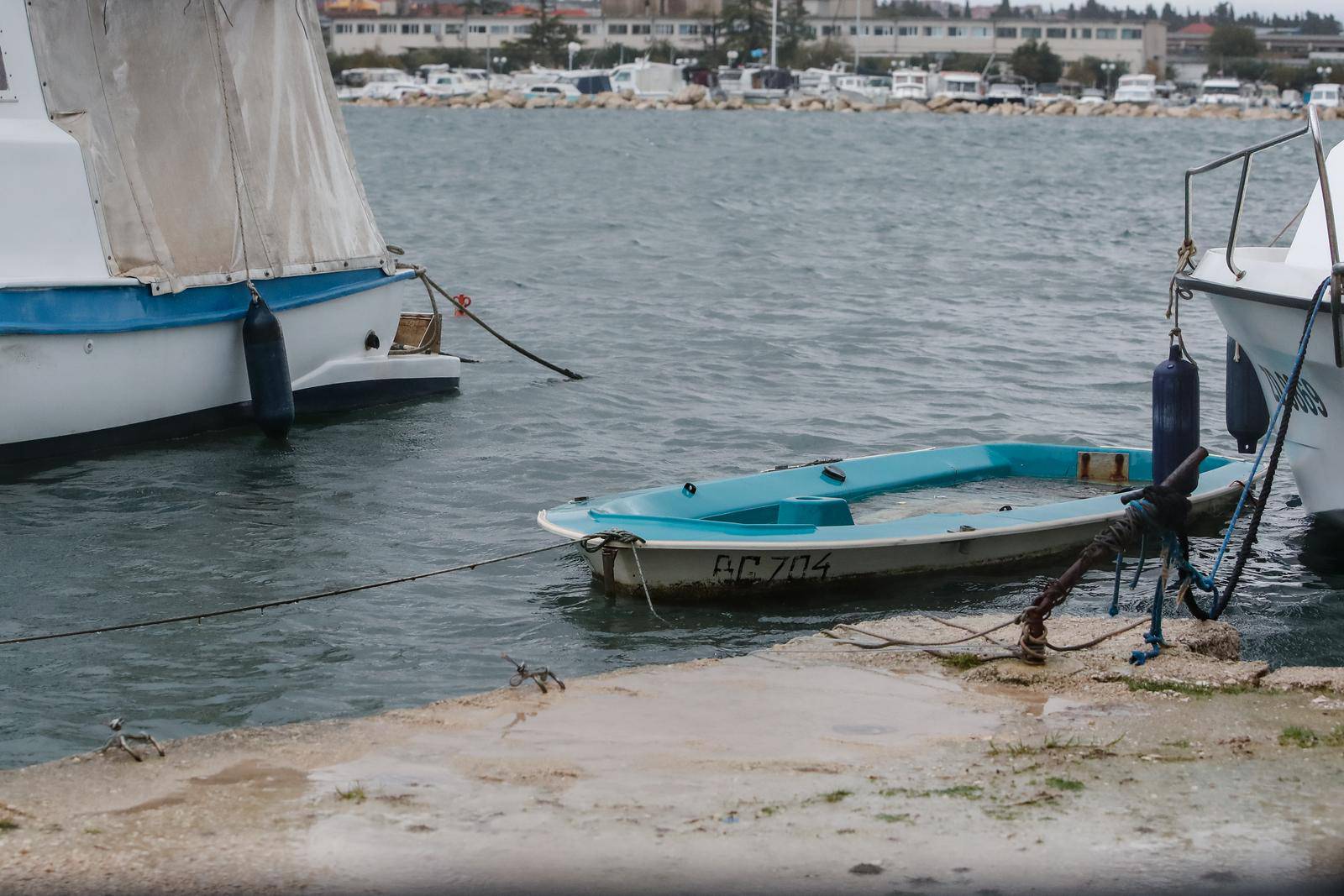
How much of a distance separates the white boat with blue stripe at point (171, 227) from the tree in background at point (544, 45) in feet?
491

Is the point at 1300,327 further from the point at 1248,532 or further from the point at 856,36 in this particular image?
the point at 856,36

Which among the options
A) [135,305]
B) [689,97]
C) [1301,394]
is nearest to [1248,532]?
[1301,394]

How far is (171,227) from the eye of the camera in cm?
1373

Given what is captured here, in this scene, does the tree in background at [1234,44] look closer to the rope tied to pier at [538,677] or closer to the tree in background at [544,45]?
the tree in background at [544,45]

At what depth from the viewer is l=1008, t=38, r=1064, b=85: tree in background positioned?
156 m

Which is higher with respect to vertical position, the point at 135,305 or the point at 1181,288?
the point at 1181,288

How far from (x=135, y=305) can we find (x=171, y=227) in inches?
37.4

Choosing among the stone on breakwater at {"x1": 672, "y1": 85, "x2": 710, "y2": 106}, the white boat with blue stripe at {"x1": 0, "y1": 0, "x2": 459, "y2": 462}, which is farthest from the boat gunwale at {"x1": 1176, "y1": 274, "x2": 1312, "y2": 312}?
the stone on breakwater at {"x1": 672, "y1": 85, "x2": 710, "y2": 106}

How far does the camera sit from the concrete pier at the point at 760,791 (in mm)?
5184

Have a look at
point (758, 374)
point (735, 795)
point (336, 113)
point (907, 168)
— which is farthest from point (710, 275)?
point (907, 168)

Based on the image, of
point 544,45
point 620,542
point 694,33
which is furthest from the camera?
point 694,33

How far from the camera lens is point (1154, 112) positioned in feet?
426

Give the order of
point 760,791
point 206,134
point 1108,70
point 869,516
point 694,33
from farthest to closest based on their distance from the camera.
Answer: point 694,33, point 1108,70, point 206,134, point 869,516, point 760,791

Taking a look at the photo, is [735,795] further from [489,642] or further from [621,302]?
[621,302]
